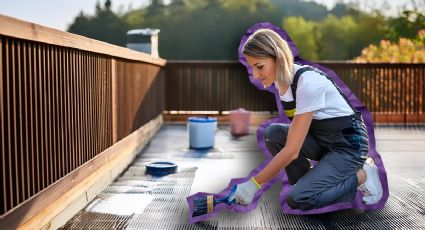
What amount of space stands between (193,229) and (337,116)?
3.39ft

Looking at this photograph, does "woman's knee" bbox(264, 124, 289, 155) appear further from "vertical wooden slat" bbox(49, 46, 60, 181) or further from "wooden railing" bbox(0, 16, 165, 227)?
"vertical wooden slat" bbox(49, 46, 60, 181)

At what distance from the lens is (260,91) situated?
9.95 meters

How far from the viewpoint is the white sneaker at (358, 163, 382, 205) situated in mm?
3330

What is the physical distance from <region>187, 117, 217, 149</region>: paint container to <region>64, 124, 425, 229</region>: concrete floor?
123mm

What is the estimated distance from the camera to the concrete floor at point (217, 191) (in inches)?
120

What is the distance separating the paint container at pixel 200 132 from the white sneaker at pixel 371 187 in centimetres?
301

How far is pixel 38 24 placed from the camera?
2.66 m

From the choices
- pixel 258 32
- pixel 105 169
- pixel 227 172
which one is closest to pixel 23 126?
pixel 258 32

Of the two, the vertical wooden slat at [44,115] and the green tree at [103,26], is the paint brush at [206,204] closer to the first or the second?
the vertical wooden slat at [44,115]

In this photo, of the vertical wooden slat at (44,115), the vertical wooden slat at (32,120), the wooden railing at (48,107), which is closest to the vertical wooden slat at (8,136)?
the wooden railing at (48,107)

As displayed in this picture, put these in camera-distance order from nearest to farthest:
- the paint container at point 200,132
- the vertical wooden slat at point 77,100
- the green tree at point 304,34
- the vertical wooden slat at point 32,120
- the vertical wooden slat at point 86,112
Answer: the vertical wooden slat at point 32,120 < the vertical wooden slat at point 77,100 < the vertical wooden slat at point 86,112 < the paint container at point 200,132 < the green tree at point 304,34

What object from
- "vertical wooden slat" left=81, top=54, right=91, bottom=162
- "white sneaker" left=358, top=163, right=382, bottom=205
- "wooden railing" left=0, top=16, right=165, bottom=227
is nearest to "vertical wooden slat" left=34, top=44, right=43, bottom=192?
"wooden railing" left=0, top=16, right=165, bottom=227

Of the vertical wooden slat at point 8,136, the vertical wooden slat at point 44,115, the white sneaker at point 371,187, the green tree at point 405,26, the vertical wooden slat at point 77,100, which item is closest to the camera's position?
the vertical wooden slat at point 8,136

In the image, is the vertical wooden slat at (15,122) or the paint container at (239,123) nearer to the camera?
the vertical wooden slat at (15,122)
